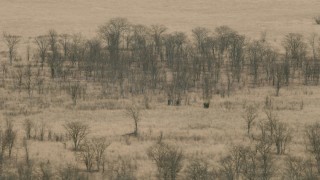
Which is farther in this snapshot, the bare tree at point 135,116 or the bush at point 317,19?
the bush at point 317,19

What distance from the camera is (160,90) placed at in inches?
3878

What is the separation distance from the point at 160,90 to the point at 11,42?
47000 millimetres

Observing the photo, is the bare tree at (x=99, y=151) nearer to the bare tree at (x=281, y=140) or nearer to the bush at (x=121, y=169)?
the bush at (x=121, y=169)

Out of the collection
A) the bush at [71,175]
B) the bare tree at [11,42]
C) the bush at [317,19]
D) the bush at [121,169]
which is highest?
the bush at [317,19]

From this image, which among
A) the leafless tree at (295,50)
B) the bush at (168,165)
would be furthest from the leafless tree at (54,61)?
the bush at (168,165)

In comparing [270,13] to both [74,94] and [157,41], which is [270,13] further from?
[74,94]

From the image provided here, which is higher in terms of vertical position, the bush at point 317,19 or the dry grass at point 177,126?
the bush at point 317,19

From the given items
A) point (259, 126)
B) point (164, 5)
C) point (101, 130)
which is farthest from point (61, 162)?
point (164, 5)

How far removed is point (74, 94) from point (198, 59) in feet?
129

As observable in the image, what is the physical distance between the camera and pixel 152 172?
173 feet

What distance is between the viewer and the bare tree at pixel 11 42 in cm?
11900

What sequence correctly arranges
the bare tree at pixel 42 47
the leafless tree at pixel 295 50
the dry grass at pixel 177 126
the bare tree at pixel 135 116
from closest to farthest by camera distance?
the dry grass at pixel 177 126 < the bare tree at pixel 135 116 < the bare tree at pixel 42 47 < the leafless tree at pixel 295 50

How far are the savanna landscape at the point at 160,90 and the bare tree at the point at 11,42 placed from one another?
51 centimetres

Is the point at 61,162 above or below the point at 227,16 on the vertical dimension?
below
